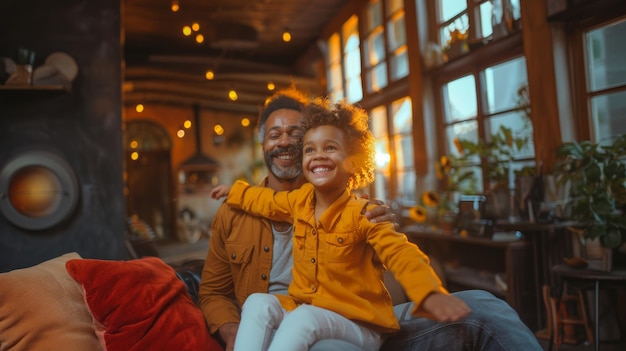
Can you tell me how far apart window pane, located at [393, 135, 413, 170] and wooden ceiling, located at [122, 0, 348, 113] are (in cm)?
245

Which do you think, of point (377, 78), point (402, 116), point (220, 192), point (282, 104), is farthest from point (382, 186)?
point (220, 192)

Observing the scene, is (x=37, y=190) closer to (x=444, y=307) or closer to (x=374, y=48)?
(x=444, y=307)

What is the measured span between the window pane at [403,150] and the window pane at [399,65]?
2.29 feet

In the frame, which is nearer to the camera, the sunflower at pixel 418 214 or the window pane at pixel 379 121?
the sunflower at pixel 418 214

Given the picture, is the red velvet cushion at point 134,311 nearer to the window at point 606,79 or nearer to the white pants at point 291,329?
the white pants at point 291,329

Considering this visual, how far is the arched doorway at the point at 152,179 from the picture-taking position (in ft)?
45.3

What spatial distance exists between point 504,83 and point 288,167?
9.99 ft

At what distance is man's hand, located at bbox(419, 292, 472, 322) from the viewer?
4.08ft

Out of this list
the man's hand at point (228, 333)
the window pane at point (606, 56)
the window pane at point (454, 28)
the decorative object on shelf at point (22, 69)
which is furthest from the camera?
the window pane at point (454, 28)

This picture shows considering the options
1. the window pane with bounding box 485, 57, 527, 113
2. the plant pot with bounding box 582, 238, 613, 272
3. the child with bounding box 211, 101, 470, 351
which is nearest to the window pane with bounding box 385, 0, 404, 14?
the window pane with bounding box 485, 57, 527, 113

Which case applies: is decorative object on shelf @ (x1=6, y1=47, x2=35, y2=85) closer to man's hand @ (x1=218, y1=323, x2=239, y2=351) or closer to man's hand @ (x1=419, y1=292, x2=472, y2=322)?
man's hand @ (x1=218, y1=323, x2=239, y2=351)

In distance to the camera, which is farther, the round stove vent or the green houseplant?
the round stove vent

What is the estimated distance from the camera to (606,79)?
12.1 feet

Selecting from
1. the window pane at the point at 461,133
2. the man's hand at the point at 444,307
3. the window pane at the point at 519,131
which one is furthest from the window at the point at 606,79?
the man's hand at the point at 444,307
